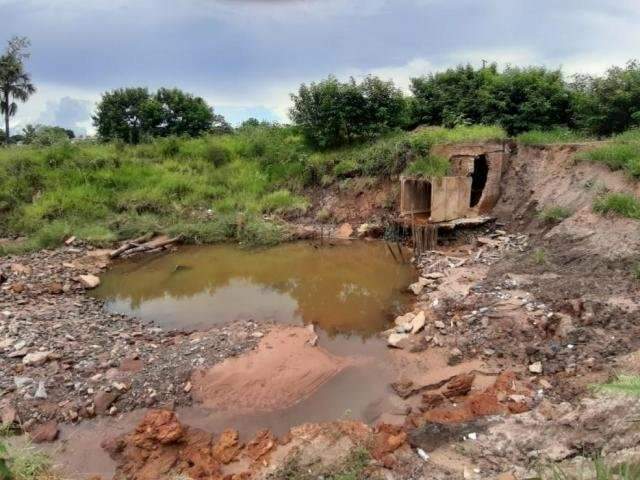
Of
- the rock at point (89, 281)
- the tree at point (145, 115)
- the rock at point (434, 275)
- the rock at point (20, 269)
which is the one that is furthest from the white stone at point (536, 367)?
the tree at point (145, 115)

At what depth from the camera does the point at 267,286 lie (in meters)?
10.7

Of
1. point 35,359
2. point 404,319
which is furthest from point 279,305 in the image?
point 35,359

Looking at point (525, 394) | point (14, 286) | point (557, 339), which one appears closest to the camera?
point (525, 394)

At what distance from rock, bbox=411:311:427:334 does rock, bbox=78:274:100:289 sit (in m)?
7.62

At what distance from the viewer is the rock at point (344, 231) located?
14.1 meters

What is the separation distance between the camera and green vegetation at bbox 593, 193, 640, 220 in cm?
862

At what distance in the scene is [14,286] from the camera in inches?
382

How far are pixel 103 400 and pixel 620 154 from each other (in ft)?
36.8

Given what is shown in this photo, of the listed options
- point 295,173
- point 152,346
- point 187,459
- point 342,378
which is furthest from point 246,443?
point 295,173

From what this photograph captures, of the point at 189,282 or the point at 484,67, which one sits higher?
the point at 484,67

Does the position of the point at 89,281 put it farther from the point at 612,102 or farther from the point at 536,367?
the point at 612,102

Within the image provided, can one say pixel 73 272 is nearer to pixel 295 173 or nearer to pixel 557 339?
pixel 295 173

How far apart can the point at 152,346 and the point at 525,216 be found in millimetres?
9831

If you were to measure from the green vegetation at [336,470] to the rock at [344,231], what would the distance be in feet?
32.1
